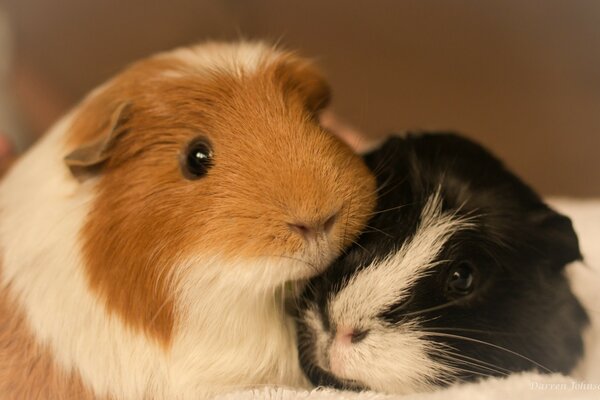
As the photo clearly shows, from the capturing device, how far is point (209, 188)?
3.60 feet

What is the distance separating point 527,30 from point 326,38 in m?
0.72

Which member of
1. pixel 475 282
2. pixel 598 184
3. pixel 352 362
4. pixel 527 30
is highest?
pixel 527 30

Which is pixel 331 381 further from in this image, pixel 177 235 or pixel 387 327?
pixel 177 235

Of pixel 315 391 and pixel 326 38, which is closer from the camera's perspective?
pixel 315 391

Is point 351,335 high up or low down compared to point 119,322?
up

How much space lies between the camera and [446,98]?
234 cm

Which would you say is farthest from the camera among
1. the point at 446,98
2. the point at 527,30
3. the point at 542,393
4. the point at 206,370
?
the point at 446,98

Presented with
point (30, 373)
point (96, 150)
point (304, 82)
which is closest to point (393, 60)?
point (304, 82)

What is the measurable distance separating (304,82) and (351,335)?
576 mm

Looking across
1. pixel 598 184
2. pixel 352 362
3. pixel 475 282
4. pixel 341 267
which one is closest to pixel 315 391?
pixel 352 362

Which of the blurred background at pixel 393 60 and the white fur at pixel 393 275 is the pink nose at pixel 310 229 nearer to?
the white fur at pixel 393 275

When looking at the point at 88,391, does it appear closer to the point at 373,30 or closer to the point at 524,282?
the point at 524,282

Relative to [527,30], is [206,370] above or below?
below

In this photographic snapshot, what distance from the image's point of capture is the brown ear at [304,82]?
1264mm
